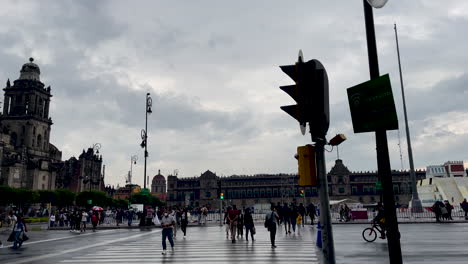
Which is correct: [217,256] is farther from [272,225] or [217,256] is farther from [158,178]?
[158,178]

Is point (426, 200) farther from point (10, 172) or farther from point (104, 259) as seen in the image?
point (10, 172)

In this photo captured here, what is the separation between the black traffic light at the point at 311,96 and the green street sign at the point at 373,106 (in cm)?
33

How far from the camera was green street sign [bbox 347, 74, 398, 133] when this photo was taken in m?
4.13

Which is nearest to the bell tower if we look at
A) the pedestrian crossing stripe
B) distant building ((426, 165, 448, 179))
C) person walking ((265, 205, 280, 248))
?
the pedestrian crossing stripe

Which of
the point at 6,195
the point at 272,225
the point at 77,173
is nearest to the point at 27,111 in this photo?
the point at 77,173

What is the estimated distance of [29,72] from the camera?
97562 millimetres

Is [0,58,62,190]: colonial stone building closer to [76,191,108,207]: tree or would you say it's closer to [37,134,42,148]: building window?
[37,134,42,148]: building window

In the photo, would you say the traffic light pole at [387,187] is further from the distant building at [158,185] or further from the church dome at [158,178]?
the church dome at [158,178]

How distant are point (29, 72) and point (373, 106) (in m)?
110

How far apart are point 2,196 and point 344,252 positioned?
186 ft

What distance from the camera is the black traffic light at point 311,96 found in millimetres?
4328

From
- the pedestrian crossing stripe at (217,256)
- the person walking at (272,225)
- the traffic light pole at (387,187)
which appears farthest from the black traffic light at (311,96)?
the person walking at (272,225)

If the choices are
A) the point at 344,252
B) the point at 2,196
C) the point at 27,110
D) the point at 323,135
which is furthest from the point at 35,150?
the point at 323,135

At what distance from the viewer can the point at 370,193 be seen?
116 metres
